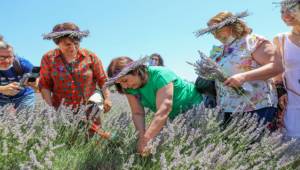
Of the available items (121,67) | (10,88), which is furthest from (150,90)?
(10,88)

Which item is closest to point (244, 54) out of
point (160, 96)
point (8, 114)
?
point (160, 96)

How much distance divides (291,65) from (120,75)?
1.29 metres

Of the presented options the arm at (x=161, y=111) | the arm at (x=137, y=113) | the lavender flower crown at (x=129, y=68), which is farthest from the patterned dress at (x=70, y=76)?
the arm at (x=161, y=111)

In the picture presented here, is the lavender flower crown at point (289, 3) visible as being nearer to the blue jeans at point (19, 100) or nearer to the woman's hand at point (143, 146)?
the woman's hand at point (143, 146)

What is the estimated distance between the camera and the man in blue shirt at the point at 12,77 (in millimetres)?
3348

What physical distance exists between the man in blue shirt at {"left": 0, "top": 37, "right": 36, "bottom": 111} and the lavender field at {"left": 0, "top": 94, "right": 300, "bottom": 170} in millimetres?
593

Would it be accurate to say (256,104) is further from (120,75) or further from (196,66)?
(120,75)

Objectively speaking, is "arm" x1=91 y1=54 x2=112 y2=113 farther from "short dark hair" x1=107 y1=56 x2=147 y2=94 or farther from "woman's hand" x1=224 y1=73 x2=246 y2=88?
"woman's hand" x1=224 y1=73 x2=246 y2=88

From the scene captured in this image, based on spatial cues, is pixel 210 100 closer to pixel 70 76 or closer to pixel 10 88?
pixel 70 76

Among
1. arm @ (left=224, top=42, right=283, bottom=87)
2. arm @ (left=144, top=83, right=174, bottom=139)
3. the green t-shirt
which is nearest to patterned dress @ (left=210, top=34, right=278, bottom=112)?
arm @ (left=224, top=42, right=283, bottom=87)

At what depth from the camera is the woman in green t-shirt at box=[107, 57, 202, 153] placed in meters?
2.44

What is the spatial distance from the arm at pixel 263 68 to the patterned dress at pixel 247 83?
47 mm

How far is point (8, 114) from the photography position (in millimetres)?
2418

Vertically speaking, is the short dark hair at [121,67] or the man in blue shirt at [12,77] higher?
the short dark hair at [121,67]
